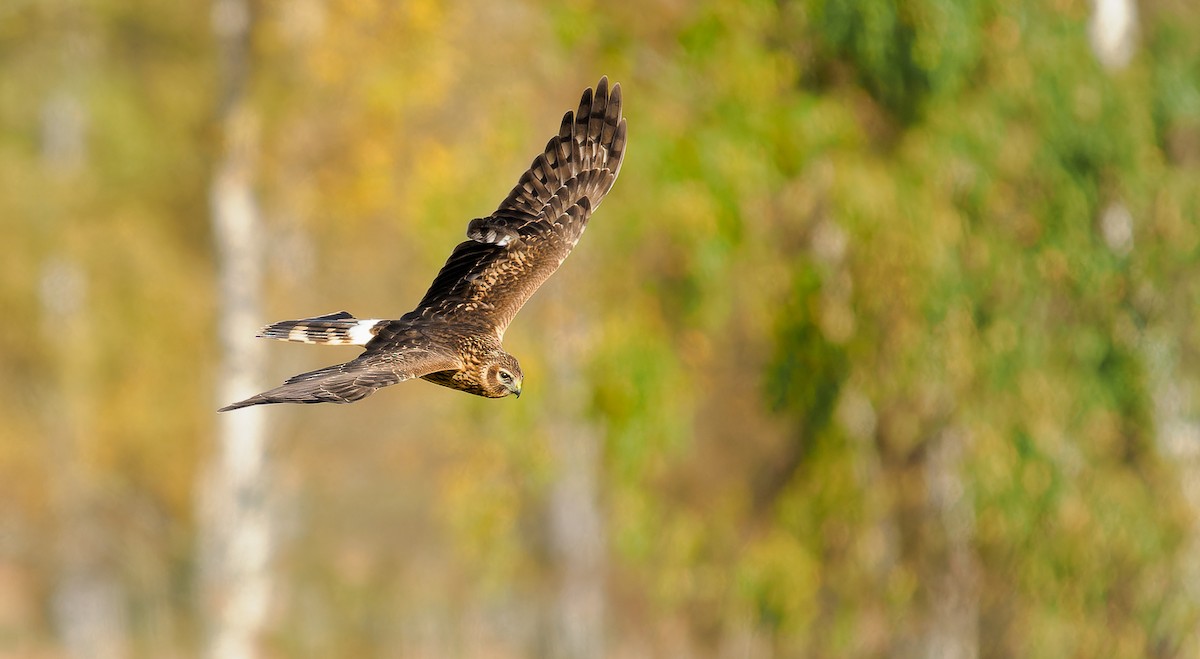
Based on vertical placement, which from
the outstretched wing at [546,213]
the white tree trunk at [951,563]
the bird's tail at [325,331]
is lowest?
the white tree trunk at [951,563]

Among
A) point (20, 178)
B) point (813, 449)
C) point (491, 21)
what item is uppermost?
point (20, 178)

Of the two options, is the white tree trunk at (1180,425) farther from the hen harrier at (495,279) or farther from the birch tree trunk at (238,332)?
the birch tree trunk at (238,332)

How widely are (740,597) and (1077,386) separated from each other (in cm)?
230

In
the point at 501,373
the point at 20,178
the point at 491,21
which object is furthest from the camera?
the point at 20,178

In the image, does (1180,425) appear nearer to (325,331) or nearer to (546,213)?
(546,213)

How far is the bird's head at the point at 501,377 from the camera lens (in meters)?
5.93

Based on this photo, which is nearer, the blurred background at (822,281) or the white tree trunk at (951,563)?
the blurred background at (822,281)

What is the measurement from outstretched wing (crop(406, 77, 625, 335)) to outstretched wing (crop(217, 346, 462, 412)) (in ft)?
3.61

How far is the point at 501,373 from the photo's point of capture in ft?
19.6

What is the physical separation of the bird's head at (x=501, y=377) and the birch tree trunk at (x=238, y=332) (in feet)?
18.6

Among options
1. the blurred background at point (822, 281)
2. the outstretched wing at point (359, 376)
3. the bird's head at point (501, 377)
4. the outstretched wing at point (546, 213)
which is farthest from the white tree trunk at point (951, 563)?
the outstretched wing at point (359, 376)

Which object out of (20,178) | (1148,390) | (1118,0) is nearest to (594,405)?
(1148,390)

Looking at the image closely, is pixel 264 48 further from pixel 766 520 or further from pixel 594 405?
pixel 766 520

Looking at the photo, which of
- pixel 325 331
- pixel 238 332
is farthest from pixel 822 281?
pixel 325 331
